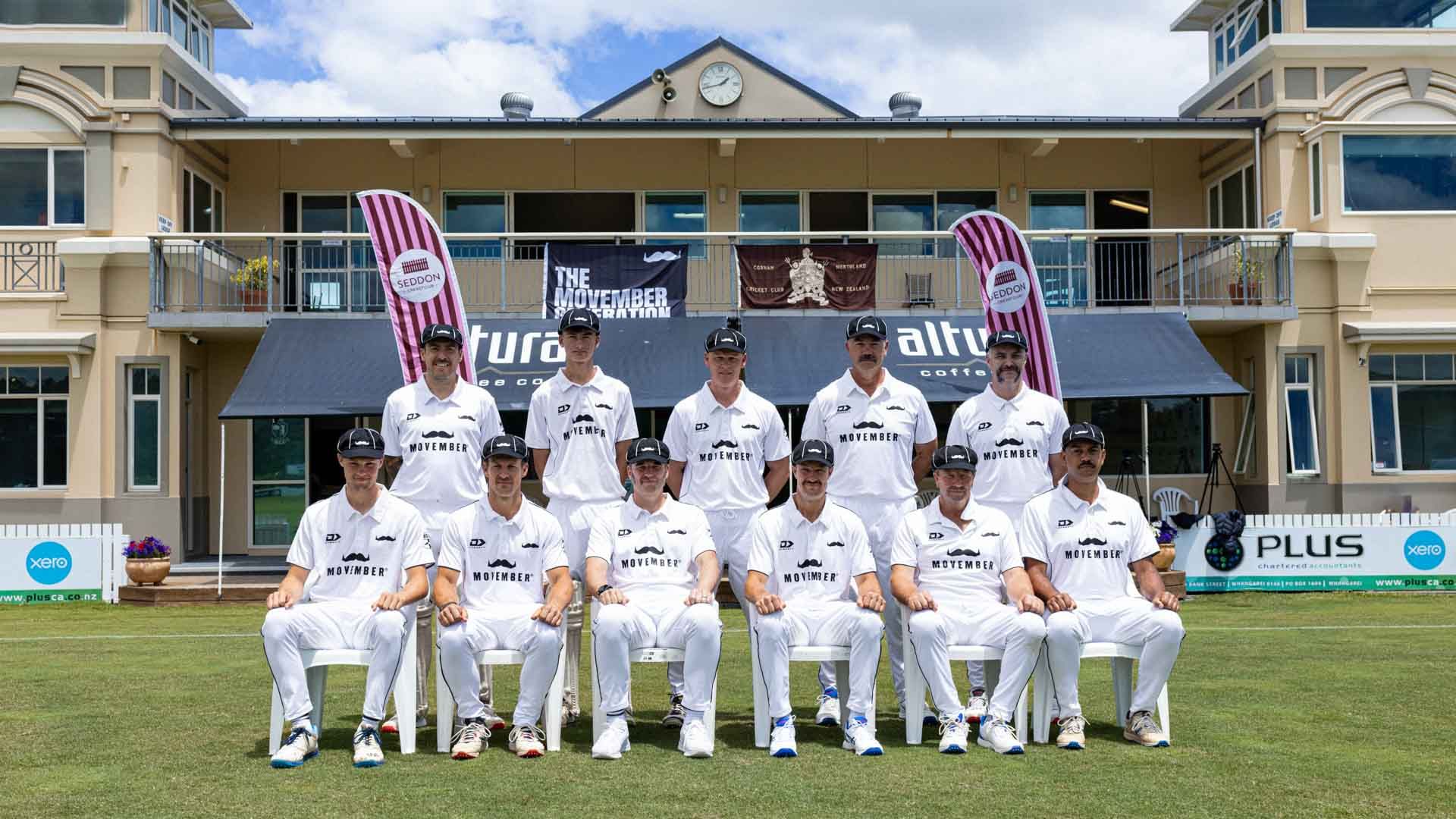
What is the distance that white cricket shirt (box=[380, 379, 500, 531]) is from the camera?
22.7ft

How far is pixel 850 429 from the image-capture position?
7.04m

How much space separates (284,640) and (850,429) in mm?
3021

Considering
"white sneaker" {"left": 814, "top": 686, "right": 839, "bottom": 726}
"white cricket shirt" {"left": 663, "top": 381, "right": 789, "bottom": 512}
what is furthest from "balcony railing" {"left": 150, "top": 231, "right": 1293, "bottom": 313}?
"white sneaker" {"left": 814, "top": 686, "right": 839, "bottom": 726}

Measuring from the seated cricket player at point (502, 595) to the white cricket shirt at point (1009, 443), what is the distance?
7.56ft

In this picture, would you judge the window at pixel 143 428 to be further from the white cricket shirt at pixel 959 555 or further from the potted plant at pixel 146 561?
the white cricket shirt at pixel 959 555

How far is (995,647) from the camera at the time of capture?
6293 millimetres

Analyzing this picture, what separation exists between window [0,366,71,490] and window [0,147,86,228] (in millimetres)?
2066

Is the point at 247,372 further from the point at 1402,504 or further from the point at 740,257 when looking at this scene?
the point at 1402,504

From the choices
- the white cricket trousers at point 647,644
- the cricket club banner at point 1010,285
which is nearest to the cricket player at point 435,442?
the white cricket trousers at point 647,644

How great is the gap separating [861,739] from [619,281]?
38.3ft

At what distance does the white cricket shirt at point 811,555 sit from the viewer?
6.45 meters

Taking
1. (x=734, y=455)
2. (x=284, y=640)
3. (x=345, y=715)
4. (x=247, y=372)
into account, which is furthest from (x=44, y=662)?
(x=247, y=372)

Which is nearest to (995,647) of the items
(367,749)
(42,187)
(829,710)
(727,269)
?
(829,710)

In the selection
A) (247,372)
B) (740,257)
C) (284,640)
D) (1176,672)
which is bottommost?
(1176,672)
